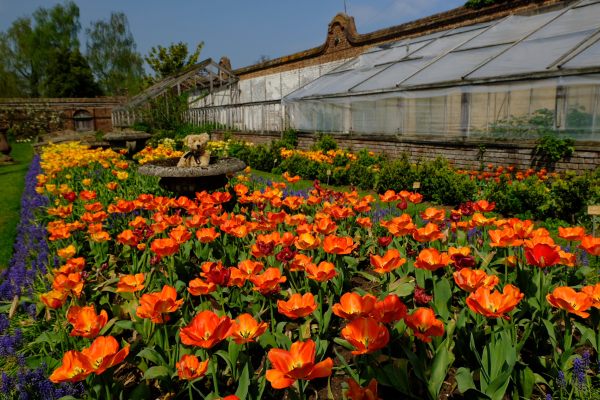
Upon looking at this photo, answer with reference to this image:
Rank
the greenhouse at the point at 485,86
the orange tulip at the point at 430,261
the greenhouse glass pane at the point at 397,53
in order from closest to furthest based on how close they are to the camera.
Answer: the orange tulip at the point at 430,261 < the greenhouse at the point at 485,86 < the greenhouse glass pane at the point at 397,53

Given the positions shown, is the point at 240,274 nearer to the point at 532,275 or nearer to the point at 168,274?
the point at 168,274

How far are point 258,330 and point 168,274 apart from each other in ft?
4.36

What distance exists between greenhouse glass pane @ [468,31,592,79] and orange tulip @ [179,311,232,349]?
25.0 feet

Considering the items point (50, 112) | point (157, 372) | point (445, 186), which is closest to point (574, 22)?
point (445, 186)

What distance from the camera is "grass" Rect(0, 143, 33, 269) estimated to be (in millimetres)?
4871

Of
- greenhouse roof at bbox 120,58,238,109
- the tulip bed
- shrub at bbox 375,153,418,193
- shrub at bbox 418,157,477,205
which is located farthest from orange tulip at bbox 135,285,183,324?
greenhouse roof at bbox 120,58,238,109

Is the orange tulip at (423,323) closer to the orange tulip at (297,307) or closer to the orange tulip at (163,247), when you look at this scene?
the orange tulip at (297,307)

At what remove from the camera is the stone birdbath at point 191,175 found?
4402 mm

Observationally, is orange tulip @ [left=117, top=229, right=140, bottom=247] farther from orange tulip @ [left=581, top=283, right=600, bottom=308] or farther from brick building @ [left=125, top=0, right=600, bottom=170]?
brick building @ [left=125, top=0, right=600, bottom=170]

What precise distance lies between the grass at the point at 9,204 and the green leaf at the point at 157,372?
354cm

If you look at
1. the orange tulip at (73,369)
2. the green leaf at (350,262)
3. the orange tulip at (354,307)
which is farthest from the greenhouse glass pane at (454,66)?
the orange tulip at (73,369)

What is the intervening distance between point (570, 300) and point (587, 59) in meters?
6.66

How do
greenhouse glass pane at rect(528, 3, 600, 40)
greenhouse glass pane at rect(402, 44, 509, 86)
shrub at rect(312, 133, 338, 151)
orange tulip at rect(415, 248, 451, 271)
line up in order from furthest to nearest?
shrub at rect(312, 133, 338, 151) → greenhouse glass pane at rect(402, 44, 509, 86) → greenhouse glass pane at rect(528, 3, 600, 40) → orange tulip at rect(415, 248, 451, 271)

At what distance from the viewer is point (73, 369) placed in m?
1.33
